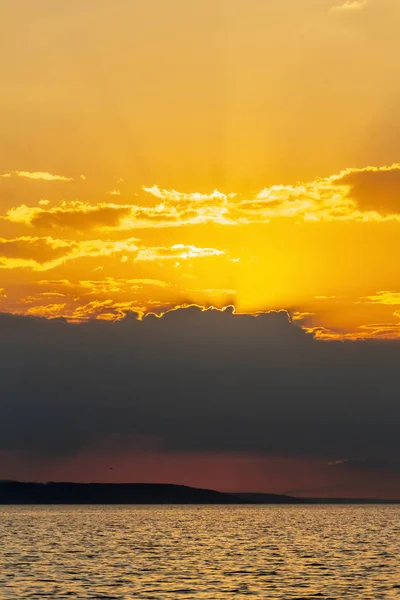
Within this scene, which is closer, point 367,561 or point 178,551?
point 367,561

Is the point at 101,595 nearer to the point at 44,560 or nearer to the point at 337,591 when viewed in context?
the point at 337,591

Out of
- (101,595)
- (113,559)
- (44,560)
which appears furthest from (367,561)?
(101,595)

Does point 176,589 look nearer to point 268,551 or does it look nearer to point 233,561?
point 233,561

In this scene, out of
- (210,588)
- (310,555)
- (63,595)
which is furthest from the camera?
(310,555)

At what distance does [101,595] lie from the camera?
90000 millimetres

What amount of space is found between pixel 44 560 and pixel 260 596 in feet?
162

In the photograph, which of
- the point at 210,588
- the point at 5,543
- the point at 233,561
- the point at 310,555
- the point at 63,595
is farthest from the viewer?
the point at 5,543

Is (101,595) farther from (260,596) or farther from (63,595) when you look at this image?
(260,596)

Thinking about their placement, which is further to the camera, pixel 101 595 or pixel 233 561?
pixel 233 561

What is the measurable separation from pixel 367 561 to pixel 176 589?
44.2 meters

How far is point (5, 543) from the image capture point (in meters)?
175

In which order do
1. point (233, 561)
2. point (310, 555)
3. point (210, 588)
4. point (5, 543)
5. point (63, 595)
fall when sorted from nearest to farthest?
1. point (63, 595)
2. point (210, 588)
3. point (233, 561)
4. point (310, 555)
5. point (5, 543)

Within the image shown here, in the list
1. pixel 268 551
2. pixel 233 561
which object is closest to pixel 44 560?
pixel 233 561

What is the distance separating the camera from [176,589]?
95.1 metres
